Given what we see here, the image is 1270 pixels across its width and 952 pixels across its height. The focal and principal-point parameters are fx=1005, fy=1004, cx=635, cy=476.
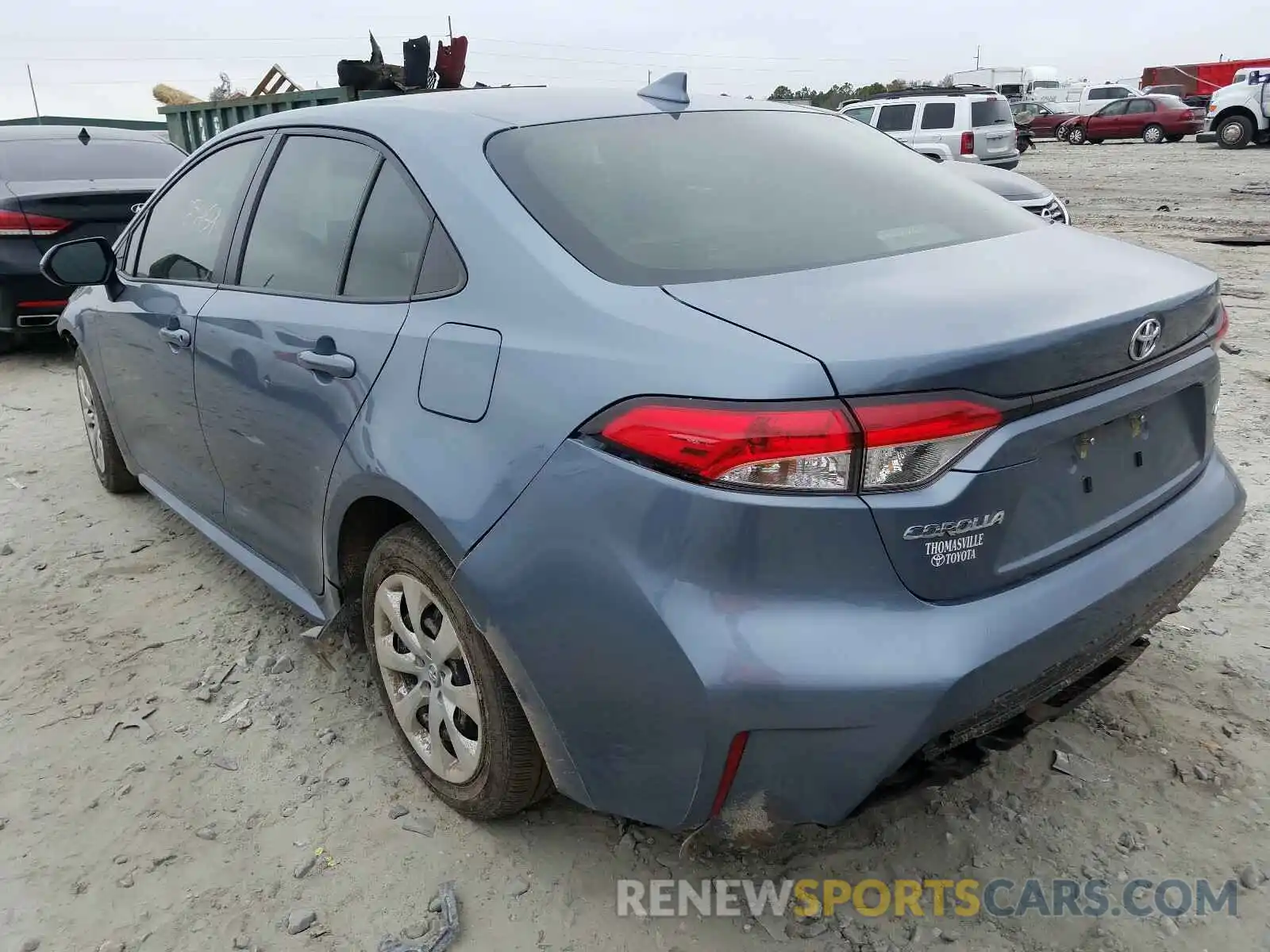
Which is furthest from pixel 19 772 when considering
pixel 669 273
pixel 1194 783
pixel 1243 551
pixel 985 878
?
pixel 1243 551

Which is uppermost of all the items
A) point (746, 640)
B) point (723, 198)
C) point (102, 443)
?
point (723, 198)

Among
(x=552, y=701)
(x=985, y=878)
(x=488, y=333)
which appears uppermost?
(x=488, y=333)

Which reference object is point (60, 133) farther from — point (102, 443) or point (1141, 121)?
point (1141, 121)

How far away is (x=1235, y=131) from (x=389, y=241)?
2659cm

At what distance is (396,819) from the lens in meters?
2.44

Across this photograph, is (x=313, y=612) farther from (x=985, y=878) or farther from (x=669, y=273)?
(x=985, y=878)

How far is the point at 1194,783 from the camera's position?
2.41 metres

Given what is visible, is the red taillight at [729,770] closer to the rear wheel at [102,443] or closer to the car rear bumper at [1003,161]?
the rear wheel at [102,443]

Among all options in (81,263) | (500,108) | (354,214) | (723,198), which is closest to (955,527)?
(723,198)

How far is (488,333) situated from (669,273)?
379 millimetres

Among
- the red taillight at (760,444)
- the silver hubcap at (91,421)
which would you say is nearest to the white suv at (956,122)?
the silver hubcap at (91,421)

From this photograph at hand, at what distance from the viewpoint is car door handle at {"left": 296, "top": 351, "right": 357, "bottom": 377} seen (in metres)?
2.33

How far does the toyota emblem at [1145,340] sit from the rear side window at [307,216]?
5.81 feet

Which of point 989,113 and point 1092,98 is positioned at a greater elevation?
point 1092,98
